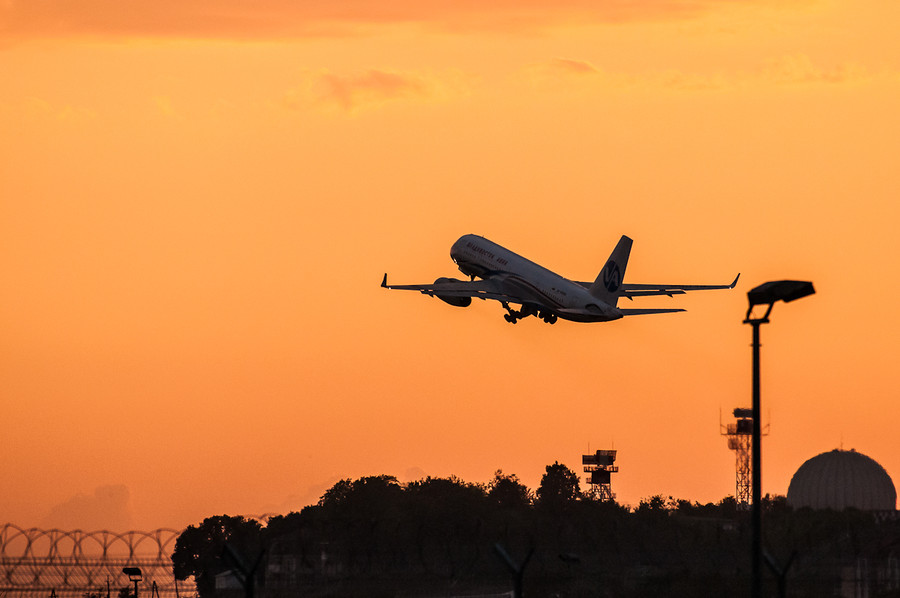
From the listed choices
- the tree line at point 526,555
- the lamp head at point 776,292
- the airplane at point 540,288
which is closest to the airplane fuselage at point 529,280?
the airplane at point 540,288

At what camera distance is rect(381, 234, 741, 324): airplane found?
14612 centimetres

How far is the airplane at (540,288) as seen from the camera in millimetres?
146125

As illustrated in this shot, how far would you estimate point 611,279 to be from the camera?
15088 cm

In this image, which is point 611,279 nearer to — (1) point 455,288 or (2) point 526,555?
(1) point 455,288

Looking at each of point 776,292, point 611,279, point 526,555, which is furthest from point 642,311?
point 776,292

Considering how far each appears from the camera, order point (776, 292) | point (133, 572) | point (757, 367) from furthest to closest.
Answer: point (133, 572)
point (776, 292)
point (757, 367)

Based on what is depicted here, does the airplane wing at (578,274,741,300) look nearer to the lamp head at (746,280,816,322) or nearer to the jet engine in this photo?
the jet engine

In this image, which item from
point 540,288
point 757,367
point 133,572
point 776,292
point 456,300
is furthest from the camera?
point 456,300

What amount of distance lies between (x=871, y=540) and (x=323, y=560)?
156ft

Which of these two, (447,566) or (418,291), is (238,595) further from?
(418,291)

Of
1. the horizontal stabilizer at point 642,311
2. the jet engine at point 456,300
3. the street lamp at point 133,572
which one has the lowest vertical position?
the street lamp at point 133,572

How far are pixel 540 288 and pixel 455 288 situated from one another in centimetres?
1079

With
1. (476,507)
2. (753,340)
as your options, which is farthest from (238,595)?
(753,340)

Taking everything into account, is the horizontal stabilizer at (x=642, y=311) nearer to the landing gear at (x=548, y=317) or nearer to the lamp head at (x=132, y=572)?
the landing gear at (x=548, y=317)
